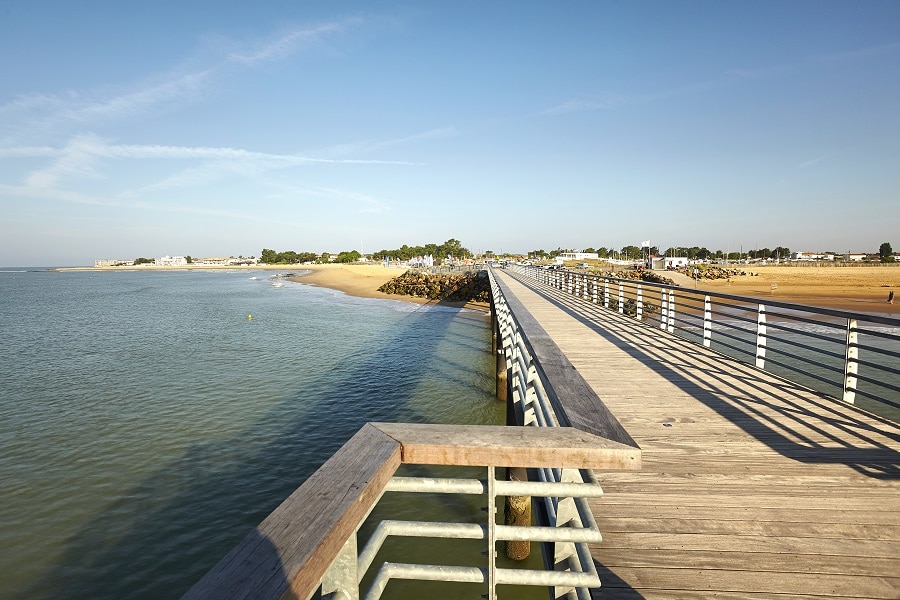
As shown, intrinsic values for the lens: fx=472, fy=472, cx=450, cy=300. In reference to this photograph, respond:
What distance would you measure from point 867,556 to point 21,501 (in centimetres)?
1023

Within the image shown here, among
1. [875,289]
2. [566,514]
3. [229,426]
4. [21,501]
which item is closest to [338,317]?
[229,426]

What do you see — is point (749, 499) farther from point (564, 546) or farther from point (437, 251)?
point (437, 251)

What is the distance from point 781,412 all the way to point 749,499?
2404 millimetres

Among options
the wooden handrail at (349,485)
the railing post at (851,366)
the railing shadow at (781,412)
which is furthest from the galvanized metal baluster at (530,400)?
the railing post at (851,366)

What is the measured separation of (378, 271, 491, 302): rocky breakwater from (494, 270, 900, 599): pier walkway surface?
1201 inches

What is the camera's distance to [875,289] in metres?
35.4

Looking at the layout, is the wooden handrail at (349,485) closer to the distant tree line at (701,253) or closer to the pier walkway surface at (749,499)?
the pier walkway surface at (749,499)

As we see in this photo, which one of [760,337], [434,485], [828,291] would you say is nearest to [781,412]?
[760,337]

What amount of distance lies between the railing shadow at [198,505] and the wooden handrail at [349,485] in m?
5.38

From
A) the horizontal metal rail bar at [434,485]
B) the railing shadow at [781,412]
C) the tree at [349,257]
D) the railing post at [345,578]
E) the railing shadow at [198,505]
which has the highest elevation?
the tree at [349,257]

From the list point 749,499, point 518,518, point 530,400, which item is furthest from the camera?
point 518,518

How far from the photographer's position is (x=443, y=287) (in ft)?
138

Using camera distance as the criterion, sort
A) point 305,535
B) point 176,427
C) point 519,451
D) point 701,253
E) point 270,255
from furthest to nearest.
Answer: point 270,255 < point 701,253 < point 176,427 < point 519,451 < point 305,535

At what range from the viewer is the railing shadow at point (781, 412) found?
3.94 metres
